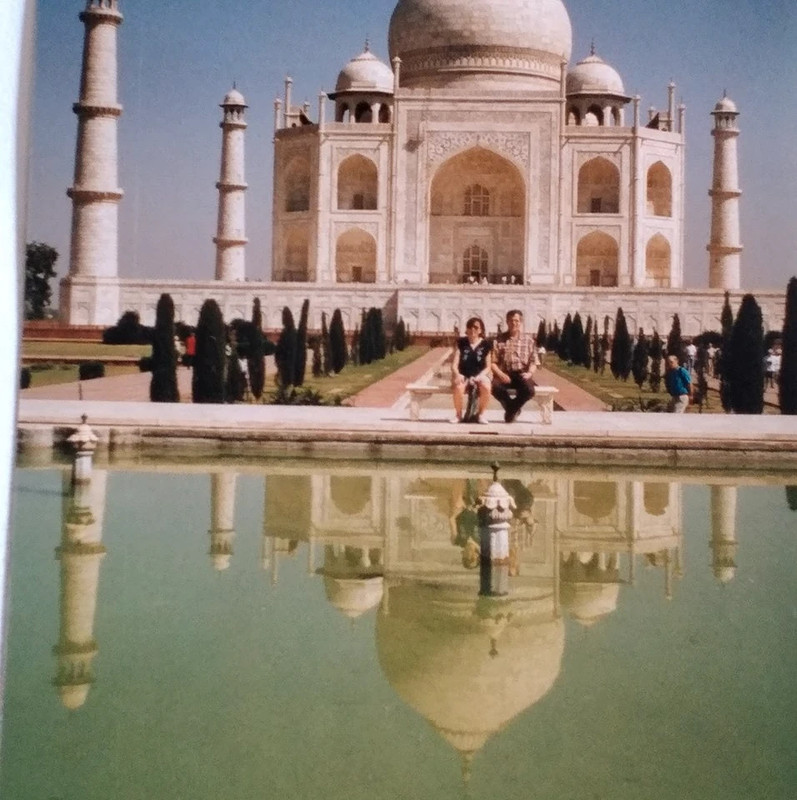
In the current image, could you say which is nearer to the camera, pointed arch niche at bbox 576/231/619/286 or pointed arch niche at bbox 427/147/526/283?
pointed arch niche at bbox 576/231/619/286

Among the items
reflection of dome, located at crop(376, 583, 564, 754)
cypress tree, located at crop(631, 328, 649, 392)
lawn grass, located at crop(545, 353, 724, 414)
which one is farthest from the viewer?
cypress tree, located at crop(631, 328, 649, 392)

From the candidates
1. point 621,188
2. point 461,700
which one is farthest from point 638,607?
point 621,188

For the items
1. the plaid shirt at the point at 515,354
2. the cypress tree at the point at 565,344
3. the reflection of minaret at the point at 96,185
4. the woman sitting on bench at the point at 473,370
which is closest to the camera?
the woman sitting on bench at the point at 473,370

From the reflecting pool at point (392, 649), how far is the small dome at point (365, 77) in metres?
19.0

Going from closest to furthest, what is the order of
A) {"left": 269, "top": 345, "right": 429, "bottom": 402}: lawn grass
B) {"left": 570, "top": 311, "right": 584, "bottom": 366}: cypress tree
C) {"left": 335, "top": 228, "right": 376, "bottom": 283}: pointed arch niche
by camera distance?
{"left": 269, "top": 345, "right": 429, "bottom": 402}: lawn grass < {"left": 570, "top": 311, "right": 584, "bottom": 366}: cypress tree < {"left": 335, "top": 228, "right": 376, "bottom": 283}: pointed arch niche

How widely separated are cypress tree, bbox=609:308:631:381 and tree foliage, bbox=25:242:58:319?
6626mm

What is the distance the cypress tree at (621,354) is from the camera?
1120cm

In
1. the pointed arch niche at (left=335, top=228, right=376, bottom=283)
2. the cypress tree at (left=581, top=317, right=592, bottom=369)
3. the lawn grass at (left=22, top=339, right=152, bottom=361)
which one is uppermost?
the pointed arch niche at (left=335, top=228, right=376, bottom=283)

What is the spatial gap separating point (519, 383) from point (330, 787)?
4.27m

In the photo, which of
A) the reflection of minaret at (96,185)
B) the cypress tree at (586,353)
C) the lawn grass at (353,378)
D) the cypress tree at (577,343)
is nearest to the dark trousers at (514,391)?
the lawn grass at (353,378)

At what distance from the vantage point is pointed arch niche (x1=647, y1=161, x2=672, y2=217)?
21766 mm

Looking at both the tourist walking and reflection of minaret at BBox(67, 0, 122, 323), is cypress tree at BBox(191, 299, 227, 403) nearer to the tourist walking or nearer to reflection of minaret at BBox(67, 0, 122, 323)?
the tourist walking

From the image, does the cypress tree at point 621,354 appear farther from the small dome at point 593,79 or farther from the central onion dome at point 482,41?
the small dome at point 593,79

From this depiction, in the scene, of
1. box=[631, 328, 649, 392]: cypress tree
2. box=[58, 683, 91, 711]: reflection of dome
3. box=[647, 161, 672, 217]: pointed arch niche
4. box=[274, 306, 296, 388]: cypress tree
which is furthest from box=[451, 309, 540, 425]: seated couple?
box=[647, 161, 672, 217]: pointed arch niche
